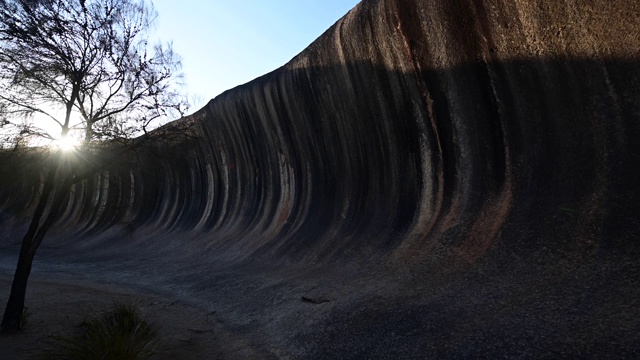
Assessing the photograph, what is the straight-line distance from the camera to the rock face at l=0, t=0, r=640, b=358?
210 inches

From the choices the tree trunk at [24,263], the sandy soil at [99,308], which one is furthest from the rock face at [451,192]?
the tree trunk at [24,263]

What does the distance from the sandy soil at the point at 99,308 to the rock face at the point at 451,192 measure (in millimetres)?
527

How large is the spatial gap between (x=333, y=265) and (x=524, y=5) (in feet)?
Answer: 19.2

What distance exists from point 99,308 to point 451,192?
6.97m

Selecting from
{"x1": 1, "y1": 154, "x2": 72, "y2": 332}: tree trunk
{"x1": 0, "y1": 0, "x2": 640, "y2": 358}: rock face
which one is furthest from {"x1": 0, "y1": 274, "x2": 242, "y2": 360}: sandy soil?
{"x1": 0, "y1": 0, "x2": 640, "y2": 358}: rock face

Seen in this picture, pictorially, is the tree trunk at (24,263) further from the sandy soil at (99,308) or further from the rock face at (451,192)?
the rock face at (451,192)

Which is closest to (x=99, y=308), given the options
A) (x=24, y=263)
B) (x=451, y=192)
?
(x=24, y=263)

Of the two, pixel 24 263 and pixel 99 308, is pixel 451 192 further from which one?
pixel 24 263

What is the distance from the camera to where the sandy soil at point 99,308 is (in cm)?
636

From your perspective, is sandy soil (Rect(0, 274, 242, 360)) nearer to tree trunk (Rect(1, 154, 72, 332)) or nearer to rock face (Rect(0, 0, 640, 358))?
tree trunk (Rect(1, 154, 72, 332))

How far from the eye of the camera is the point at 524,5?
701 cm

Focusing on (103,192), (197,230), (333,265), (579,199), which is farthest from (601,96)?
(103,192)

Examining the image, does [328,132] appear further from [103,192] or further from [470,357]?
[103,192]

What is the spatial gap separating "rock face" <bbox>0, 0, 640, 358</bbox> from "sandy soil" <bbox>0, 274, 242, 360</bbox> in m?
0.53
